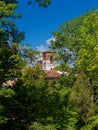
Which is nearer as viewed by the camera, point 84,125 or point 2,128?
point 2,128

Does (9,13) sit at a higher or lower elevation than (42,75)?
higher

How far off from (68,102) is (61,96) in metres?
1.53

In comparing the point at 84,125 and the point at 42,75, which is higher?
the point at 42,75

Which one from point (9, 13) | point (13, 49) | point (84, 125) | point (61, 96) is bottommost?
point (84, 125)

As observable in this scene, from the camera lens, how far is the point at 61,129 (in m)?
34.9

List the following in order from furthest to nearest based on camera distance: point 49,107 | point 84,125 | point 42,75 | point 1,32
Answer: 1. point 84,125
2. point 42,75
3. point 49,107
4. point 1,32

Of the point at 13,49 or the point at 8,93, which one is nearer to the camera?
the point at 13,49

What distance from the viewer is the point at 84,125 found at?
46156mm

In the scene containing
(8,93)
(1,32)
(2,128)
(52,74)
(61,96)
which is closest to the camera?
(1,32)

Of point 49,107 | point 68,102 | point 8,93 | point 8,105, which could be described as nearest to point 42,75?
point 68,102

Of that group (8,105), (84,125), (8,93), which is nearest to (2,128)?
(8,105)

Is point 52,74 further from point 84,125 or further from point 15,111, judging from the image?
point 15,111

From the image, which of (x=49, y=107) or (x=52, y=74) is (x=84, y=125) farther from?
(x=52, y=74)

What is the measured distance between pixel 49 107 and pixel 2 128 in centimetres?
522
